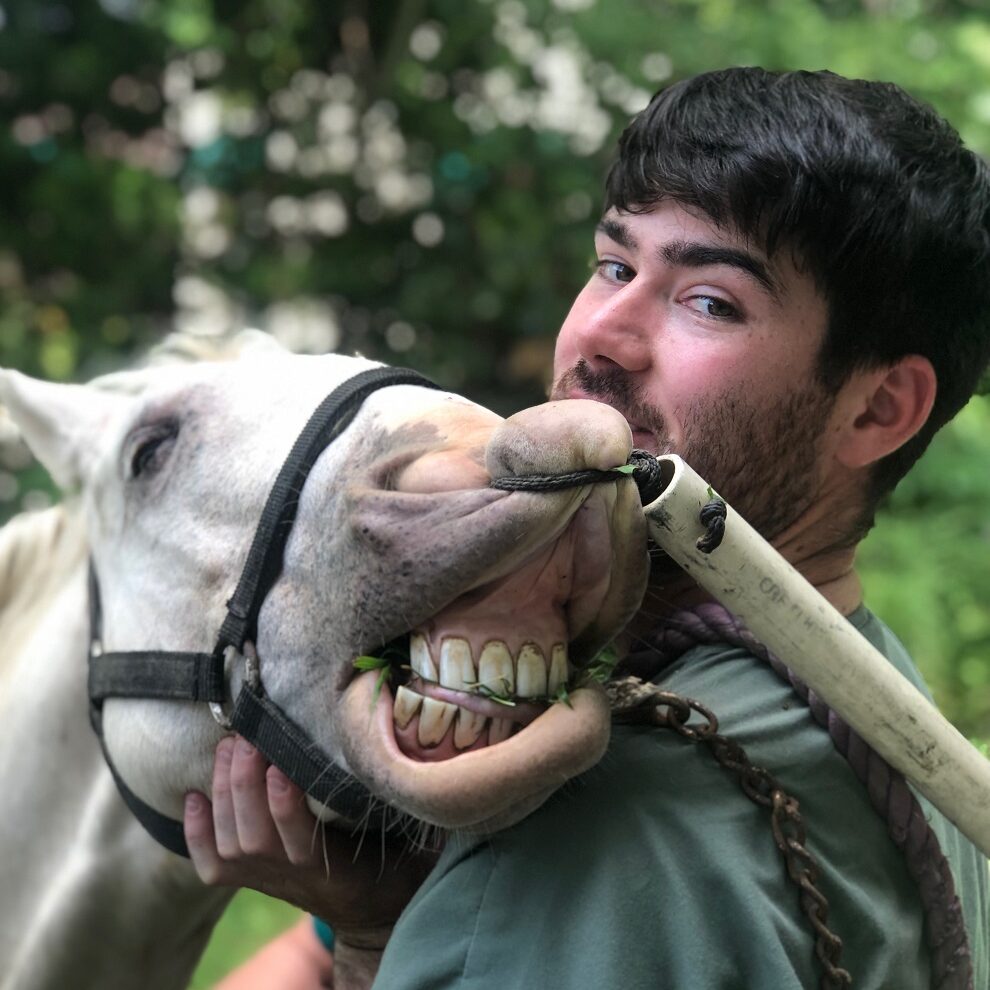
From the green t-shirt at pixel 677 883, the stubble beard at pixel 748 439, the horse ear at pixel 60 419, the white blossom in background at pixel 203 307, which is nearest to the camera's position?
the green t-shirt at pixel 677 883

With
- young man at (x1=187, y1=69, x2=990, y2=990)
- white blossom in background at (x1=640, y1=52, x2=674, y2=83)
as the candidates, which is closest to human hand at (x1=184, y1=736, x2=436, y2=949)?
young man at (x1=187, y1=69, x2=990, y2=990)

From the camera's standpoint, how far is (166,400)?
1821 mm

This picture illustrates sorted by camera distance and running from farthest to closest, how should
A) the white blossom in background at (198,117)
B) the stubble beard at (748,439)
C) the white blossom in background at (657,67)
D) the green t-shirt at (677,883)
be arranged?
the white blossom in background at (198,117) → the white blossom in background at (657,67) → the stubble beard at (748,439) → the green t-shirt at (677,883)

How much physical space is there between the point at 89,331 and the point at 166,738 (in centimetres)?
410

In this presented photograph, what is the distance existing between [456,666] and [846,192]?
720 millimetres

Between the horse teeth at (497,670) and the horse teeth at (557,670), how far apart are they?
42 mm

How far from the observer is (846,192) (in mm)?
1371

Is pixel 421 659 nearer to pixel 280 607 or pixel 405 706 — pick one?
pixel 405 706

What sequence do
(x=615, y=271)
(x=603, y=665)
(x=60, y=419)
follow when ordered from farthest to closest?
1. (x=60, y=419)
2. (x=615, y=271)
3. (x=603, y=665)

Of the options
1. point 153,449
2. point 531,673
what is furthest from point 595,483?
point 153,449

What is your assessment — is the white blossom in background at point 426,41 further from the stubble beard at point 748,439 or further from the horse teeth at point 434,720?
the horse teeth at point 434,720

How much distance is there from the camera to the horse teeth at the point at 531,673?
3.72ft

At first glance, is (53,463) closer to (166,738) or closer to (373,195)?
(166,738)

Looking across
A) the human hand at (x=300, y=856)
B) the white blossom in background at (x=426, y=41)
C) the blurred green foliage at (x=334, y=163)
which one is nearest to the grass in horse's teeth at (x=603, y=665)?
the human hand at (x=300, y=856)
